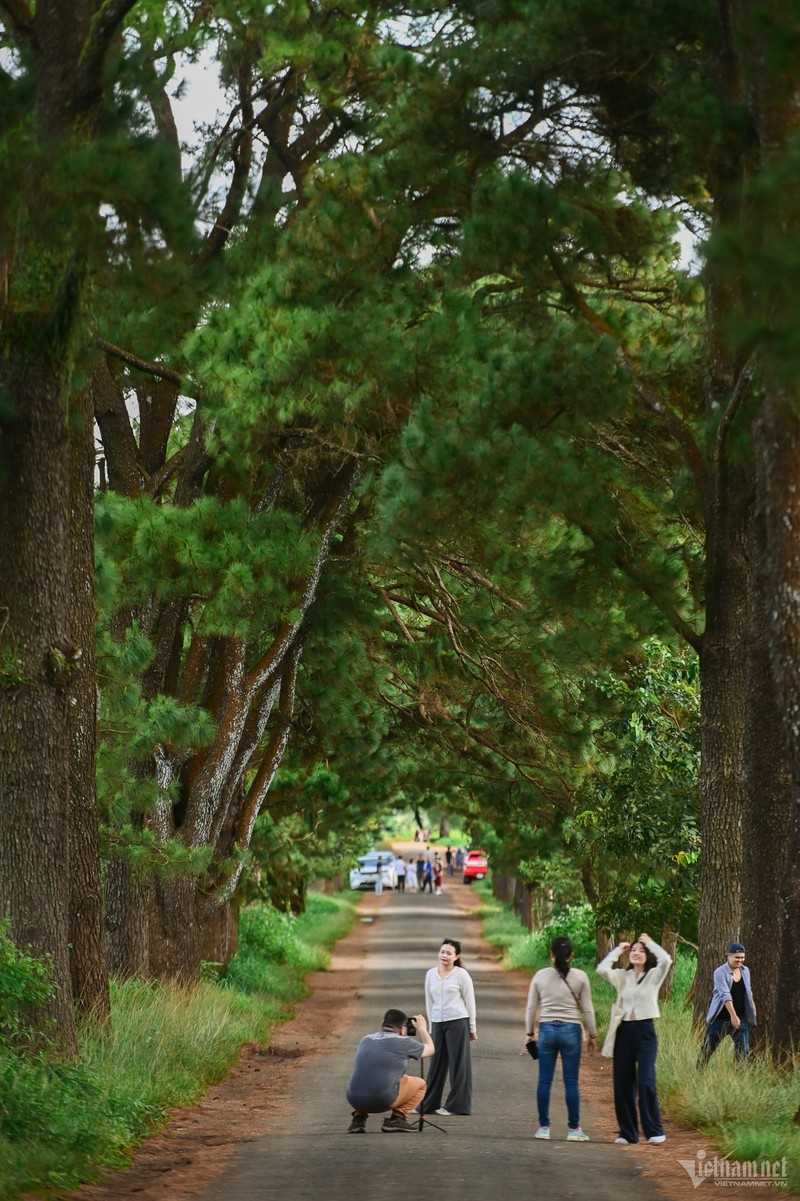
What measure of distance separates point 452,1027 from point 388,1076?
1.37 m

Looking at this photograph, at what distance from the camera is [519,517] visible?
47.2ft

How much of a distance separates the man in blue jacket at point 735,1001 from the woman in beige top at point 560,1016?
6.13 ft

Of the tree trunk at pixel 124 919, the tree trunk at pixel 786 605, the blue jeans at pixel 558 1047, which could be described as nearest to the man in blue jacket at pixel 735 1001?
the tree trunk at pixel 786 605

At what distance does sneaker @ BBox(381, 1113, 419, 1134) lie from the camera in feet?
42.3

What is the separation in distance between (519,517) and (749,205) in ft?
15.5

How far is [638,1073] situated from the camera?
12164 millimetres

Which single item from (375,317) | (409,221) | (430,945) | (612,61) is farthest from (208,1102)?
(430,945)

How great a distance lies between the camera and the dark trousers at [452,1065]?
541 inches

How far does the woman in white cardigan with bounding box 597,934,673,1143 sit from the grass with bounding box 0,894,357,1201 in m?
3.51

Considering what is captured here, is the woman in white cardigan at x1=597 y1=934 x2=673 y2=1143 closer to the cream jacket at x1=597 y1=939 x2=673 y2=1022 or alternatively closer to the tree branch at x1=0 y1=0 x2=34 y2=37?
the cream jacket at x1=597 y1=939 x2=673 y2=1022

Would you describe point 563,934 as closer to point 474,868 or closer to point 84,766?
point 84,766

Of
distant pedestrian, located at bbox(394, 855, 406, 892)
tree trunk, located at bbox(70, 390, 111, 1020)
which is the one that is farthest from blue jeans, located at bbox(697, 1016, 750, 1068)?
distant pedestrian, located at bbox(394, 855, 406, 892)

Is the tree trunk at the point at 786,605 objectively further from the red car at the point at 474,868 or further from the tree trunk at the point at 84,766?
the red car at the point at 474,868

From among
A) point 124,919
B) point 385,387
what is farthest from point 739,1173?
point 124,919
